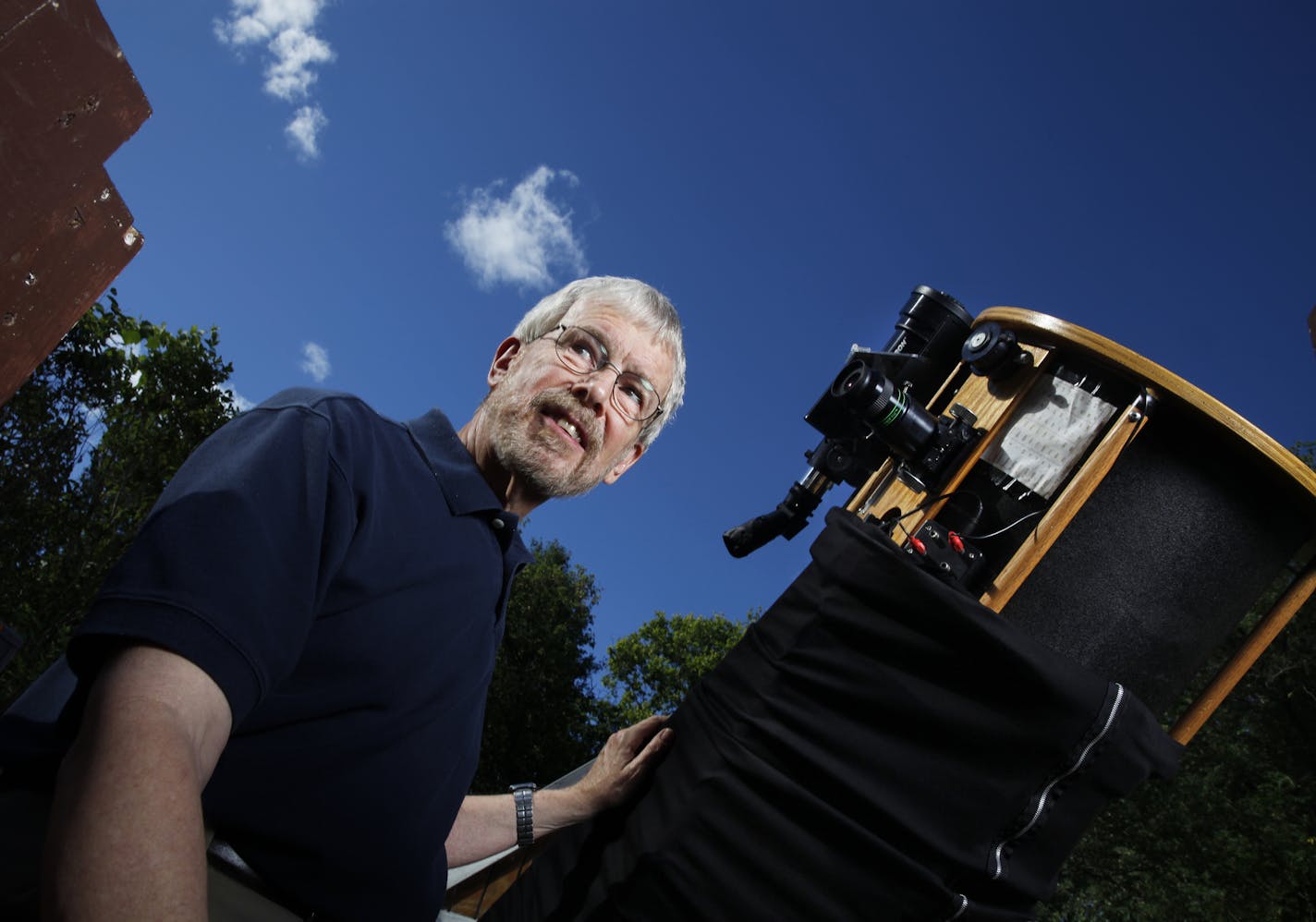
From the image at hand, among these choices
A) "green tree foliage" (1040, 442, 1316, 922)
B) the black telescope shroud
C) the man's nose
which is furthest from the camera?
"green tree foliage" (1040, 442, 1316, 922)

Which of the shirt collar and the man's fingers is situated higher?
the shirt collar

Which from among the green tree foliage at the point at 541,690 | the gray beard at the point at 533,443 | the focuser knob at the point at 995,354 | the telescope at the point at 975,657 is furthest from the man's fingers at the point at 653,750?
the green tree foliage at the point at 541,690

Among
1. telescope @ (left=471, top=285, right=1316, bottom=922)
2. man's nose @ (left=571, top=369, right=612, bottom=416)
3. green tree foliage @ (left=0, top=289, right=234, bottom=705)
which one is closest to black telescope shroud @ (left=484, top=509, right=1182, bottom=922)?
telescope @ (left=471, top=285, right=1316, bottom=922)

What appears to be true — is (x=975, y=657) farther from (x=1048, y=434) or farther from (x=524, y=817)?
(x=524, y=817)

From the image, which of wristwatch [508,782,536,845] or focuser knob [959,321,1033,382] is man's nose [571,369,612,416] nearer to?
focuser knob [959,321,1033,382]

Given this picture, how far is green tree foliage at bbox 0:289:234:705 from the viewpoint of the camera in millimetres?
9047

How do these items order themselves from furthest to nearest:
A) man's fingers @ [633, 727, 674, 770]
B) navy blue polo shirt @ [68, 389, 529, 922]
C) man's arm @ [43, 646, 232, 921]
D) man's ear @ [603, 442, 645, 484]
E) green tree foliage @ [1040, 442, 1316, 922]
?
green tree foliage @ [1040, 442, 1316, 922] → man's ear @ [603, 442, 645, 484] → man's fingers @ [633, 727, 674, 770] → navy blue polo shirt @ [68, 389, 529, 922] → man's arm @ [43, 646, 232, 921]

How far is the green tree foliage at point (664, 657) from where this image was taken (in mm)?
22531

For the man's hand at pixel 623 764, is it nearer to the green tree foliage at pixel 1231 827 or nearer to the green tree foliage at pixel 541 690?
the green tree foliage at pixel 1231 827

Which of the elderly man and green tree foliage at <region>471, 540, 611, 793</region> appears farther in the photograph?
green tree foliage at <region>471, 540, 611, 793</region>

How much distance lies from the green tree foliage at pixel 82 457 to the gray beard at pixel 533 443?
331 inches

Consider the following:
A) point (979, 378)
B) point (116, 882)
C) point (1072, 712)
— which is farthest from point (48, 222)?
point (979, 378)

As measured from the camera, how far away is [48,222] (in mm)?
1174

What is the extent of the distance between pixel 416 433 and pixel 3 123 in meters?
0.96
